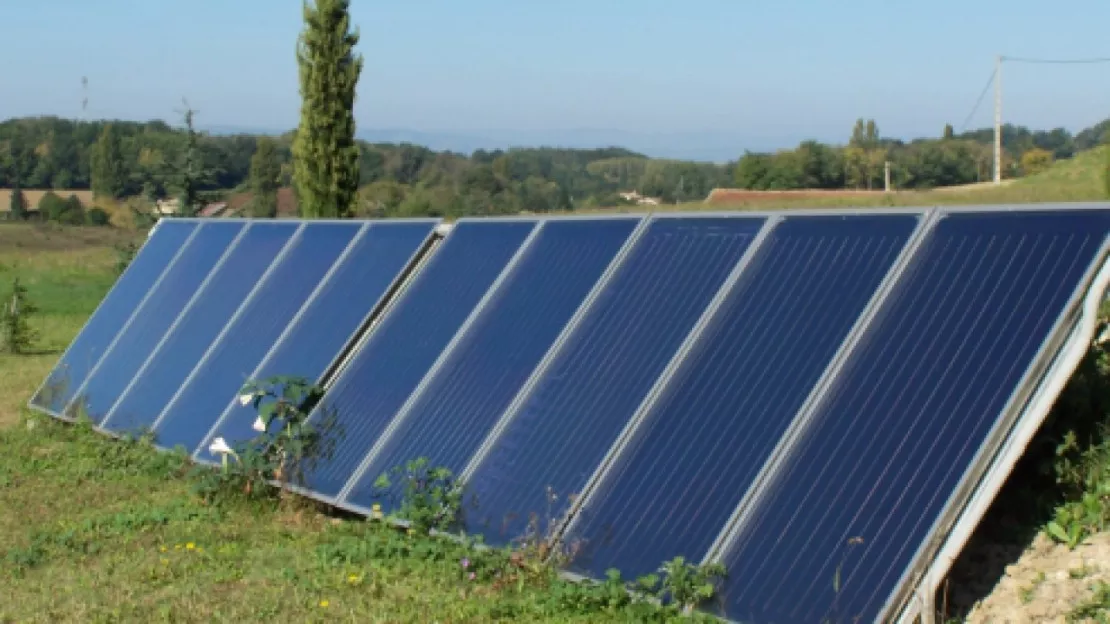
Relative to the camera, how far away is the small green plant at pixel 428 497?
6105 mm

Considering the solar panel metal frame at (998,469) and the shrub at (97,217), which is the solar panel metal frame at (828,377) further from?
the shrub at (97,217)

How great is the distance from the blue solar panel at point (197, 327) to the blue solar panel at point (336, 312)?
49.3 inches

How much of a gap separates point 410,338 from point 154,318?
4.32m

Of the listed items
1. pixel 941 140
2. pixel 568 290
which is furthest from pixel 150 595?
pixel 941 140

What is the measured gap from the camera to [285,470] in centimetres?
748

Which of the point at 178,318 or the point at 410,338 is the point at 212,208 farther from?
the point at 410,338

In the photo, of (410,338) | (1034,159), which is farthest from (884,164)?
(410,338)

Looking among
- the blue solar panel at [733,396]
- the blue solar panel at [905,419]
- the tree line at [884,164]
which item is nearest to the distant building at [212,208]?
the blue solar panel at [733,396]

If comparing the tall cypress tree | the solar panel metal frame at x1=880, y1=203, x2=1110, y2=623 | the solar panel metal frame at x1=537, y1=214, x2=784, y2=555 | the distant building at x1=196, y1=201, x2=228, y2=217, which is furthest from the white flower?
the distant building at x1=196, y1=201, x2=228, y2=217

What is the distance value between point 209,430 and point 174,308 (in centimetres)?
253

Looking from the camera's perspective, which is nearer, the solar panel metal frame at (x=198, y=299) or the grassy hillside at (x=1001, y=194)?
the solar panel metal frame at (x=198, y=299)

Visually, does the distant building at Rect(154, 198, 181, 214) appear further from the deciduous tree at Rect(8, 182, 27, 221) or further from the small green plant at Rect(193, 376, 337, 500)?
the deciduous tree at Rect(8, 182, 27, 221)

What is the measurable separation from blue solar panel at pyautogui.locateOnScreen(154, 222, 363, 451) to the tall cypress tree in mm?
10336

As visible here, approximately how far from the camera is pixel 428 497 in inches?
244
